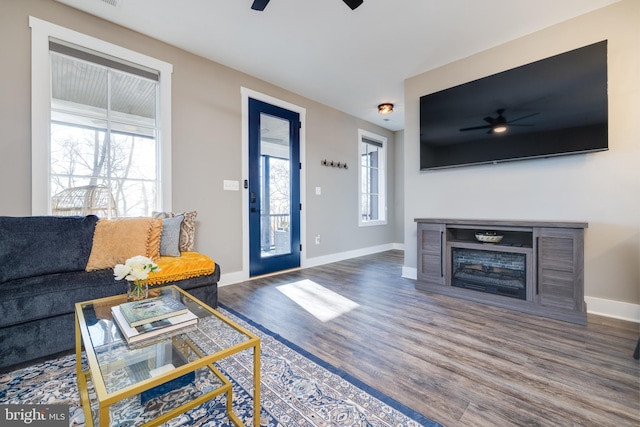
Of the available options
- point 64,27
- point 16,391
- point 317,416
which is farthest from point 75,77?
point 317,416

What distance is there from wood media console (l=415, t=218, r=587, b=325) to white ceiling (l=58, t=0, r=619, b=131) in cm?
186

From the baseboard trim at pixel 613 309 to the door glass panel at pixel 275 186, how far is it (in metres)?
3.31

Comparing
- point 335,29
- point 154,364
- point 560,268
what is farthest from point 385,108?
point 154,364

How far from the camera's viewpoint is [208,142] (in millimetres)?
3135

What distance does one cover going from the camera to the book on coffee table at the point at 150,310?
118cm

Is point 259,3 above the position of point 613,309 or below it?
above

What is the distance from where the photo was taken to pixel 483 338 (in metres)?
1.95

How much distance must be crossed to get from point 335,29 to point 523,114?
2.02 m

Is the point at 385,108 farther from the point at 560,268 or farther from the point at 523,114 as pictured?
the point at 560,268

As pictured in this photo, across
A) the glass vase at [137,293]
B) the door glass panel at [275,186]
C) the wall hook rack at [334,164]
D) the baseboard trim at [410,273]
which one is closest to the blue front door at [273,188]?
the door glass panel at [275,186]

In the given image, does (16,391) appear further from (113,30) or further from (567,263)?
(567,263)

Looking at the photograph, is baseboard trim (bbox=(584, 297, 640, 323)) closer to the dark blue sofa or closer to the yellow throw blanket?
the yellow throw blanket

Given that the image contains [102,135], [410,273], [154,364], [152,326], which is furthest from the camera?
[410,273]

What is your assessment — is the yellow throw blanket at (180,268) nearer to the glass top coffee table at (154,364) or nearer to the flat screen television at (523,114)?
the glass top coffee table at (154,364)
